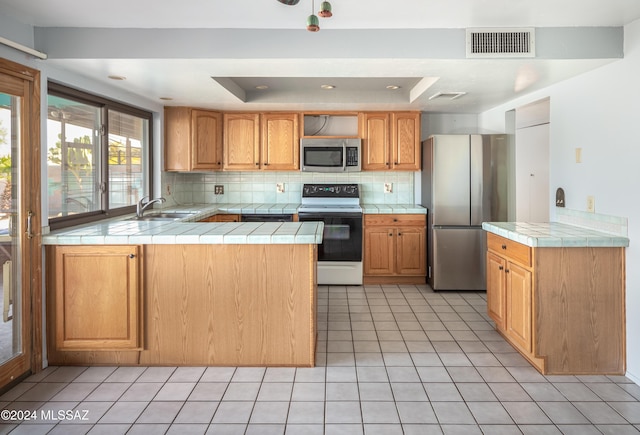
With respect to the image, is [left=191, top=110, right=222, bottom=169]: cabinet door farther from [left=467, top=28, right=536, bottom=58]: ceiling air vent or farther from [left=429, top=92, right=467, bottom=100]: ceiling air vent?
[left=467, top=28, right=536, bottom=58]: ceiling air vent

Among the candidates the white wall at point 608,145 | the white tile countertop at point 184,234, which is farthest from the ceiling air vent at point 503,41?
the white tile countertop at point 184,234

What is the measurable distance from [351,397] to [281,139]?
3.29 meters

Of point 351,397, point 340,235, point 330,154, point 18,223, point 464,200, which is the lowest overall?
point 351,397

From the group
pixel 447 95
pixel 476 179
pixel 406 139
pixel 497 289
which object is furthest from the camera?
pixel 406 139

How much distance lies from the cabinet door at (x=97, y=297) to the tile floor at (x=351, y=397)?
8.0 inches

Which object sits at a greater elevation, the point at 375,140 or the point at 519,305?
the point at 375,140

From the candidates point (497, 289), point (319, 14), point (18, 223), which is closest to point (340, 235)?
point (497, 289)

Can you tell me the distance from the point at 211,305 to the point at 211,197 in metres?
2.87

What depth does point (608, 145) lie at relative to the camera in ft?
9.12

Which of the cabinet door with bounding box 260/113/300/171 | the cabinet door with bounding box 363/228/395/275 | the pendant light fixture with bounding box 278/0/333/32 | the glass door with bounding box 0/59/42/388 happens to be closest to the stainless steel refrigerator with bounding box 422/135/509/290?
the cabinet door with bounding box 363/228/395/275

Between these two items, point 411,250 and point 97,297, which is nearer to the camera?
point 97,297

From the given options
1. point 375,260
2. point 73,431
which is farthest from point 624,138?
point 73,431

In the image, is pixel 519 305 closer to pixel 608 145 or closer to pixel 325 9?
pixel 608 145

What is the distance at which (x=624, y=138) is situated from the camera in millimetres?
2643
